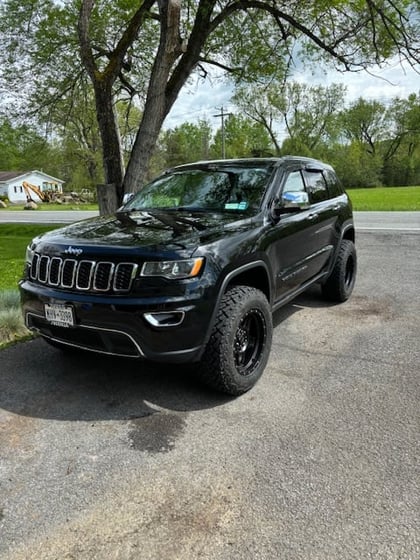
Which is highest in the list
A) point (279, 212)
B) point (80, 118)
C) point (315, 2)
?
point (315, 2)

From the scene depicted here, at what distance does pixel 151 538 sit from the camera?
2.03m

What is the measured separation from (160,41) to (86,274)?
6525 mm

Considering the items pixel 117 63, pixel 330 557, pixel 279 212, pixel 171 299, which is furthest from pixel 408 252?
pixel 330 557

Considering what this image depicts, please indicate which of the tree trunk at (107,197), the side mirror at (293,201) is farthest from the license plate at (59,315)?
the tree trunk at (107,197)

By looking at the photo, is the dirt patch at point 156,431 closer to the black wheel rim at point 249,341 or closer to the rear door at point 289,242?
the black wheel rim at point 249,341

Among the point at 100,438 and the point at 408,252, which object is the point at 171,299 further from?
the point at 408,252

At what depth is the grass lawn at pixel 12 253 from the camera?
22.0 ft

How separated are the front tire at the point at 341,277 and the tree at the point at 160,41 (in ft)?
14.6

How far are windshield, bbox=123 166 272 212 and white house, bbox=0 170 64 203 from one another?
180 feet

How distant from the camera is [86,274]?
2996 mm

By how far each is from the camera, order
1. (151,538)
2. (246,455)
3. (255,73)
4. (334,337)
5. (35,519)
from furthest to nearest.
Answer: (255,73) < (334,337) < (246,455) < (35,519) < (151,538)

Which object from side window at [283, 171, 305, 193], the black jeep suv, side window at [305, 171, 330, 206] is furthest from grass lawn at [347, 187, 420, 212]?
the black jeep suv

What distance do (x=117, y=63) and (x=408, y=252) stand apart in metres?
6.85

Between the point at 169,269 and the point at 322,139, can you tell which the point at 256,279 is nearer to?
the point at 169,269
